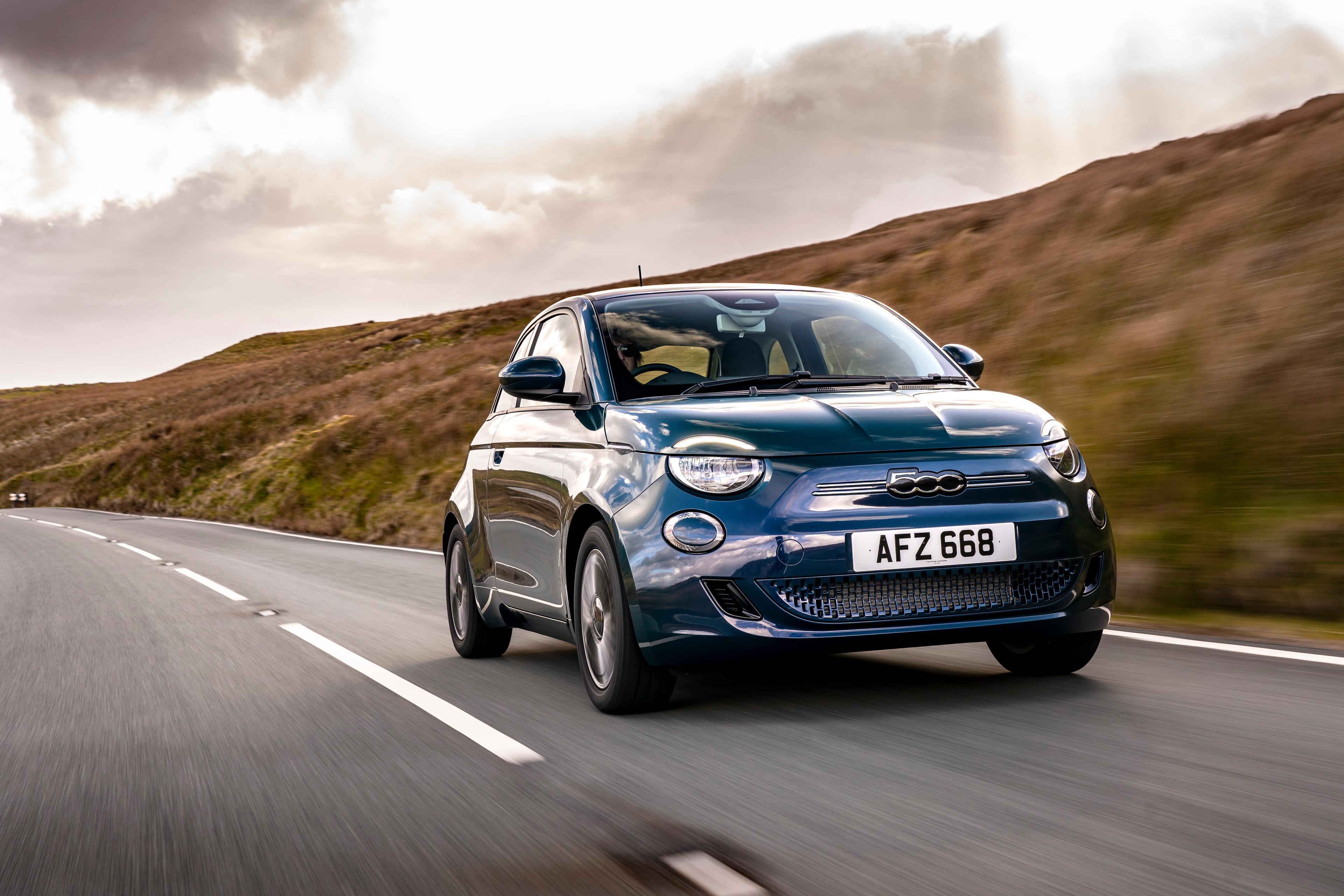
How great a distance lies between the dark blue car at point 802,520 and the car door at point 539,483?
33mm

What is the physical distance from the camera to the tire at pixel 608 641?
504cm

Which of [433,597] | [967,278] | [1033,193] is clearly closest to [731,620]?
[433,597]

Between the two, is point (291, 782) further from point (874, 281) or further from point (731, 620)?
point (874, 281)

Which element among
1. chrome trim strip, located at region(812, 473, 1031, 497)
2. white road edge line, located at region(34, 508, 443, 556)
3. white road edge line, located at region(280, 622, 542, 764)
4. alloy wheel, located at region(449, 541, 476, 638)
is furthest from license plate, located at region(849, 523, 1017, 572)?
white road edge line, located at region(34, 508, 443, 556)

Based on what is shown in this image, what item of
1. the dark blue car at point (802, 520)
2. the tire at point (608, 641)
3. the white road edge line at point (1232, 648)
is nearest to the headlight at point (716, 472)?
the dark blue car at point (802, 520)

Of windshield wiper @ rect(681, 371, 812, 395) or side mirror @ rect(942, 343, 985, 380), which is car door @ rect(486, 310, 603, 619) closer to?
windshield wiper @ rect(681, 371, 812, 395)

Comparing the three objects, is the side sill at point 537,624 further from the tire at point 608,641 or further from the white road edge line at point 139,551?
the white road edge line at point 139,551

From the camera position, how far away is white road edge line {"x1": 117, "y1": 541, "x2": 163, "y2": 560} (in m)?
18.6

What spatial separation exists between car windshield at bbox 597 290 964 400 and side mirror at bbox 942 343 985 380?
0.16 metres

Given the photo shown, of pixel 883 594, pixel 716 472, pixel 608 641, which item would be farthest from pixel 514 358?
pixel 883 594

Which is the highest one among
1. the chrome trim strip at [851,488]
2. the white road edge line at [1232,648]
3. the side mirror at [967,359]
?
the side mirror at [967,359]

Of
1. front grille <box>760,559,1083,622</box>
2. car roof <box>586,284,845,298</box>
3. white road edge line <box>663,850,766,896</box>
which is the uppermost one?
car roof <box>586,284,845,298</box>

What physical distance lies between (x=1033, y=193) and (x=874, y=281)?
6828 millimetres

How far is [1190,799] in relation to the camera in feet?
11.7
